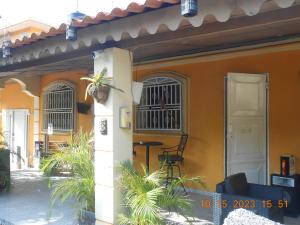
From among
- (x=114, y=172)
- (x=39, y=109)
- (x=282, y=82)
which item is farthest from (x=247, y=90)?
(x=39, y=109)

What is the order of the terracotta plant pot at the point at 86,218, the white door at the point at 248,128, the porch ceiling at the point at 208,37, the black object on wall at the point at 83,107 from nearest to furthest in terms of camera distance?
the porch ceiling at the point at 208,37 → the terracotta plant pot at the point at 86,218 → the white door at the point at 248,128 → the black object on wall at the point at 83,107

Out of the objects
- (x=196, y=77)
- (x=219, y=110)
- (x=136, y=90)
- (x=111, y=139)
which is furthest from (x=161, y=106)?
(x=111, y=139)

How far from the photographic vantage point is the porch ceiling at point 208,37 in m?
3.65

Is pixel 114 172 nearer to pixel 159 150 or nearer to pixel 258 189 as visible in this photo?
pixel 258 189

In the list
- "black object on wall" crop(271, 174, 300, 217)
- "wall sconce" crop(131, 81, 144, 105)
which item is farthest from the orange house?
"black object on wall" crop(271, 174, 300, 217)

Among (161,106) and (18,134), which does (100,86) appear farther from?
(18,134)

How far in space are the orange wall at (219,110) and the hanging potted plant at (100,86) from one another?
3.09 meters

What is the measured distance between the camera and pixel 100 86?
4.75 metres

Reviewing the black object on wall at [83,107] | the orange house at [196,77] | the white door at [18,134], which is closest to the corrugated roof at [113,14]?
the orange house at [196,77]

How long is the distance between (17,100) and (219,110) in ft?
27.8

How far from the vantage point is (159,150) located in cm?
833

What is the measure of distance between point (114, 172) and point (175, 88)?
363cm

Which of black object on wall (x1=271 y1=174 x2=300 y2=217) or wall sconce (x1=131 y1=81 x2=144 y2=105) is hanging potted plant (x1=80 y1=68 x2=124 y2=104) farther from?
black object on wall (x1=271 y1=174 x2=300 y2=217)

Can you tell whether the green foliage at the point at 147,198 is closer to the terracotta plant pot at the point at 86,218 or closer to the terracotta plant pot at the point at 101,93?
the terracotta plant pot at the point at 86,218
